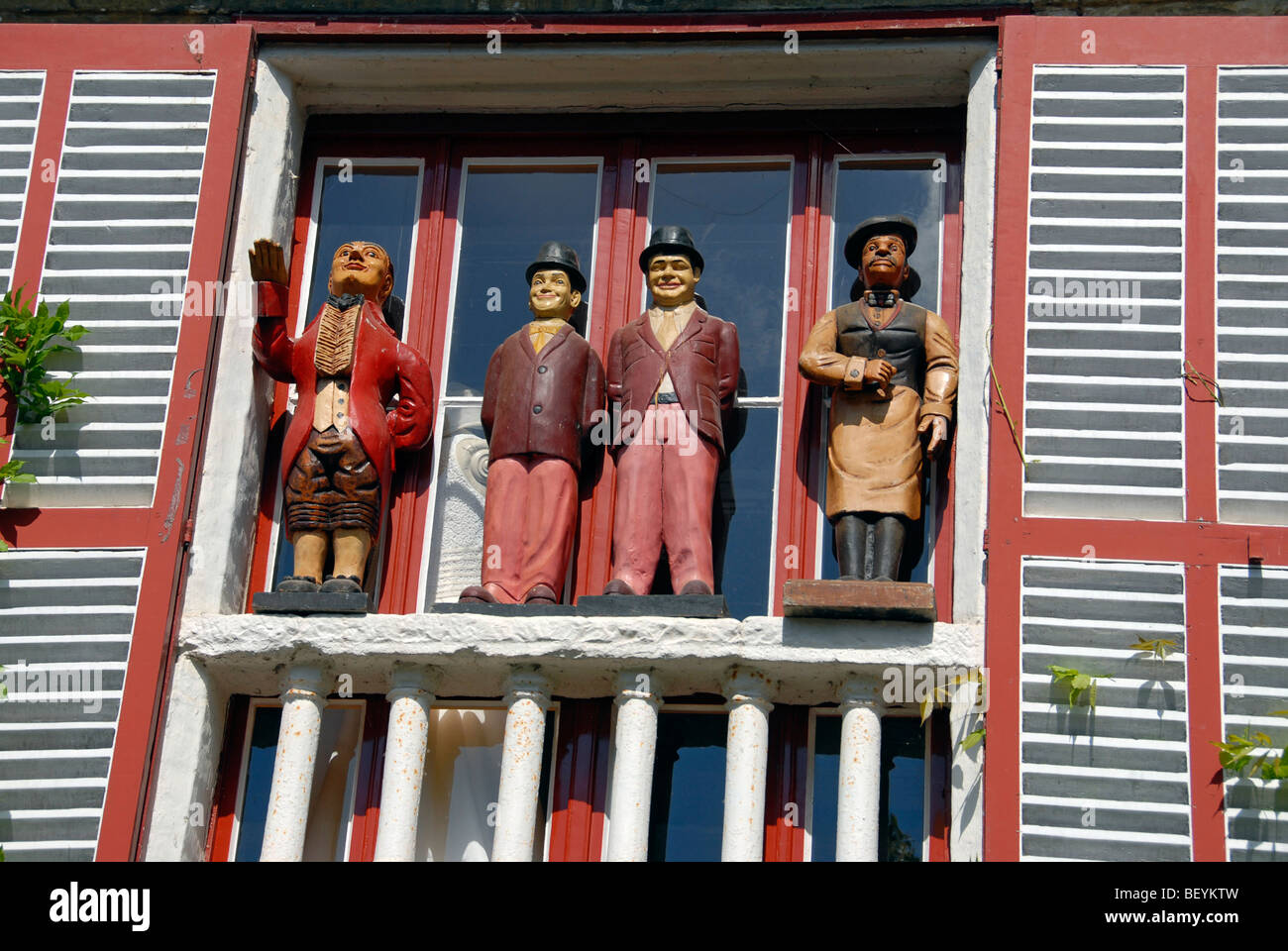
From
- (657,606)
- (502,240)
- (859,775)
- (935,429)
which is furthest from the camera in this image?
(502,240)

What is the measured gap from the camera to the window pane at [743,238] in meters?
9.66

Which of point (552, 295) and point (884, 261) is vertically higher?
point (884, 261)

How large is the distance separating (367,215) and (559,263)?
114 cm

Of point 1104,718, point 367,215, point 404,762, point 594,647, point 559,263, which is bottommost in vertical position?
point 404,762

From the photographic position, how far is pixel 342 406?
9.27 m

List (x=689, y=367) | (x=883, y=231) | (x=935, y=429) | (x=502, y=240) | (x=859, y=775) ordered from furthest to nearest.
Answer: (x=502, y=240)
(x=883, y=231)
(x=689, y=367)
(x=935, y=429)
(x=859, y=775)

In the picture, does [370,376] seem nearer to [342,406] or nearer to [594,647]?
[342,406]

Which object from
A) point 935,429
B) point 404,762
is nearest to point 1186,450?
point 935,429

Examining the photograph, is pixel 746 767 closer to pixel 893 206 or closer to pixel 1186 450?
pixel 1186 450

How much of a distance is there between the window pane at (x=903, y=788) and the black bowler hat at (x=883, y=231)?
6.88ft

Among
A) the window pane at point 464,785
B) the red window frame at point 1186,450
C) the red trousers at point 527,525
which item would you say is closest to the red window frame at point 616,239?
the red trousers at point 527,525

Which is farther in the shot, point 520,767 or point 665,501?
point 665,501

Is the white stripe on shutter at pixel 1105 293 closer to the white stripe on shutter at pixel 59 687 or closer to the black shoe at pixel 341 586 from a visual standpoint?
the black shoe at pixel 341 586
